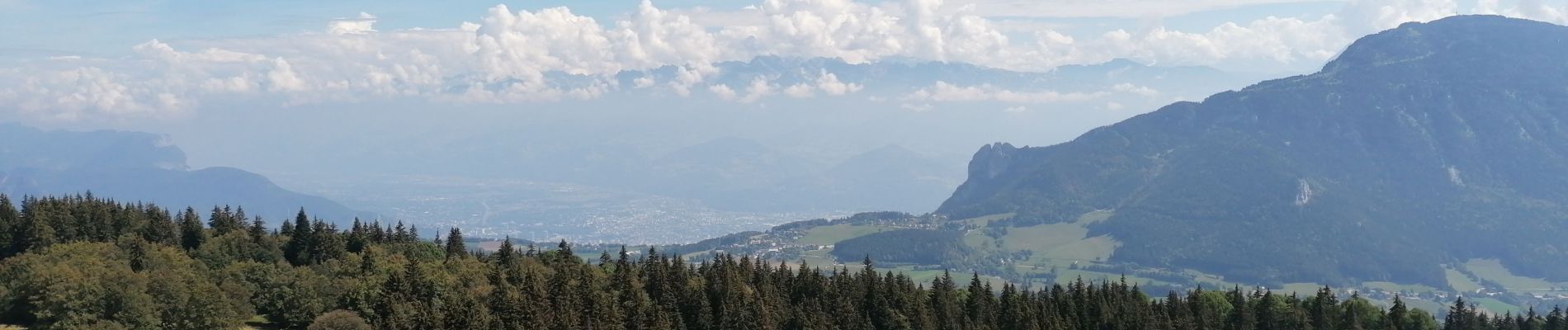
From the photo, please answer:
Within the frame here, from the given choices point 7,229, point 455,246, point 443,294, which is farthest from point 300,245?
point 443,294

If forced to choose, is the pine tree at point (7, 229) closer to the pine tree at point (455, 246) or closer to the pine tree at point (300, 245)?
the pine tree at point (300, 245)

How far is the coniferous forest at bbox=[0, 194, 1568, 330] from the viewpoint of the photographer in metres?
93.7

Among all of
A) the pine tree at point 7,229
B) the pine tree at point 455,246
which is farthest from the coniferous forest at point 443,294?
the pine tree at point 455,246

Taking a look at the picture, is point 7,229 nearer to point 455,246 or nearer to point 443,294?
point 455,246

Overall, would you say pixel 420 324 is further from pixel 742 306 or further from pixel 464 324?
pixel 742 306

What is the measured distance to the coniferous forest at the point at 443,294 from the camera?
93688mm

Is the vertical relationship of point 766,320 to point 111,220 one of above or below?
below

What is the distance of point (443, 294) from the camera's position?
354ft

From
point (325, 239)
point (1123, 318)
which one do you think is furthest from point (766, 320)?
point (325, 239)

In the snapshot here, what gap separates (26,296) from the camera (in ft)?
311

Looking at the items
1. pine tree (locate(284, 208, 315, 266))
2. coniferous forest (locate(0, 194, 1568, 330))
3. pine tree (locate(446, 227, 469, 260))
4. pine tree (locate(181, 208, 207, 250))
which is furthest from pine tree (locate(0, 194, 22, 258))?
pine tree (locate(446, 227, 469, 260))

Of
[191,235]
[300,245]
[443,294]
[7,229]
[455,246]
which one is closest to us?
[443,294]

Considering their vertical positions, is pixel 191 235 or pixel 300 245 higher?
pixel 191 235

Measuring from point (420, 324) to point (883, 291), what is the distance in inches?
2172
